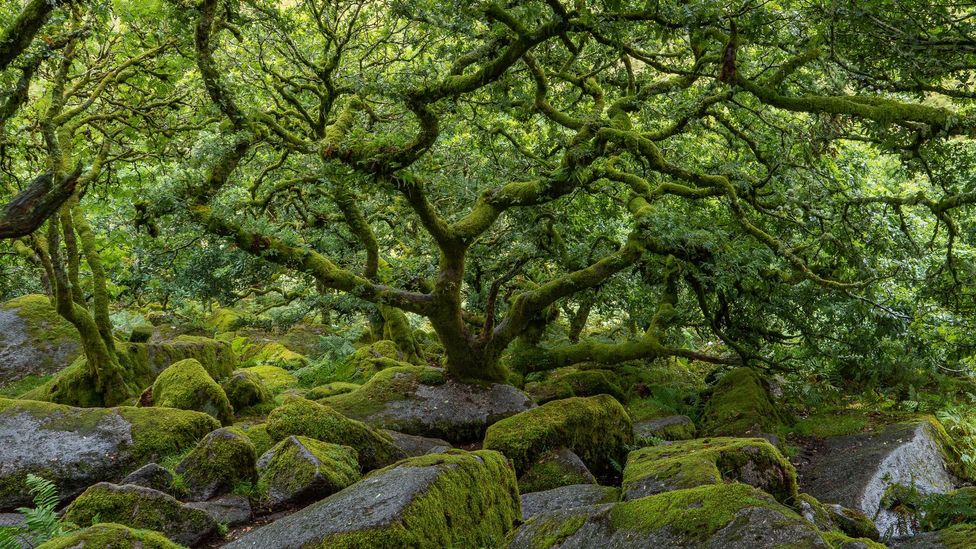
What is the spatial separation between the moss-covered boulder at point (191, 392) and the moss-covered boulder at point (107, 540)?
19.8ft

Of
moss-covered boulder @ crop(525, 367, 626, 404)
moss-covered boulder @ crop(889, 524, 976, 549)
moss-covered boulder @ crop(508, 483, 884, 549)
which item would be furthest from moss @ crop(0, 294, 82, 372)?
moss-covered boulder @ crop(889, 524, 976, 549)

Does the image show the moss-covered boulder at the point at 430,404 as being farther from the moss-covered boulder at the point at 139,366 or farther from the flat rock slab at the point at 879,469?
the flat rock slab at the point at 879,469

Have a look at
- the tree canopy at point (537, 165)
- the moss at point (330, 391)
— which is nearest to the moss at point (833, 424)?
the tree canopy at point (537, 165)

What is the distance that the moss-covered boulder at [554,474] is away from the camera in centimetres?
822

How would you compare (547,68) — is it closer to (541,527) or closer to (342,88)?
(342,88)

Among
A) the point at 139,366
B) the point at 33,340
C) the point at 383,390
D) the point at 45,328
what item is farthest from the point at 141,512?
the point at 45,328

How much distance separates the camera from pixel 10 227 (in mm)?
4004

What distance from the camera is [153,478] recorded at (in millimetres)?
7250

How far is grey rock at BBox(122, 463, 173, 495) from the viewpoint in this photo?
23.5ft

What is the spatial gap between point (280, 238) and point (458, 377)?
4.40m

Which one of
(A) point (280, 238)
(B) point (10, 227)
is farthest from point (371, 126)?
(B) point (10, 227)

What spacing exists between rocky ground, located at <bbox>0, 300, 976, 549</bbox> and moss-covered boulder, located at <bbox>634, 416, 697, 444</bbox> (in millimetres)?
48

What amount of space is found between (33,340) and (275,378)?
19.4ft

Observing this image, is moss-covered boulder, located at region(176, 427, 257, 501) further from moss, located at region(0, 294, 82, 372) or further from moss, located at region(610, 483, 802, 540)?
moss, located at region(0, 294, 82, 372)
